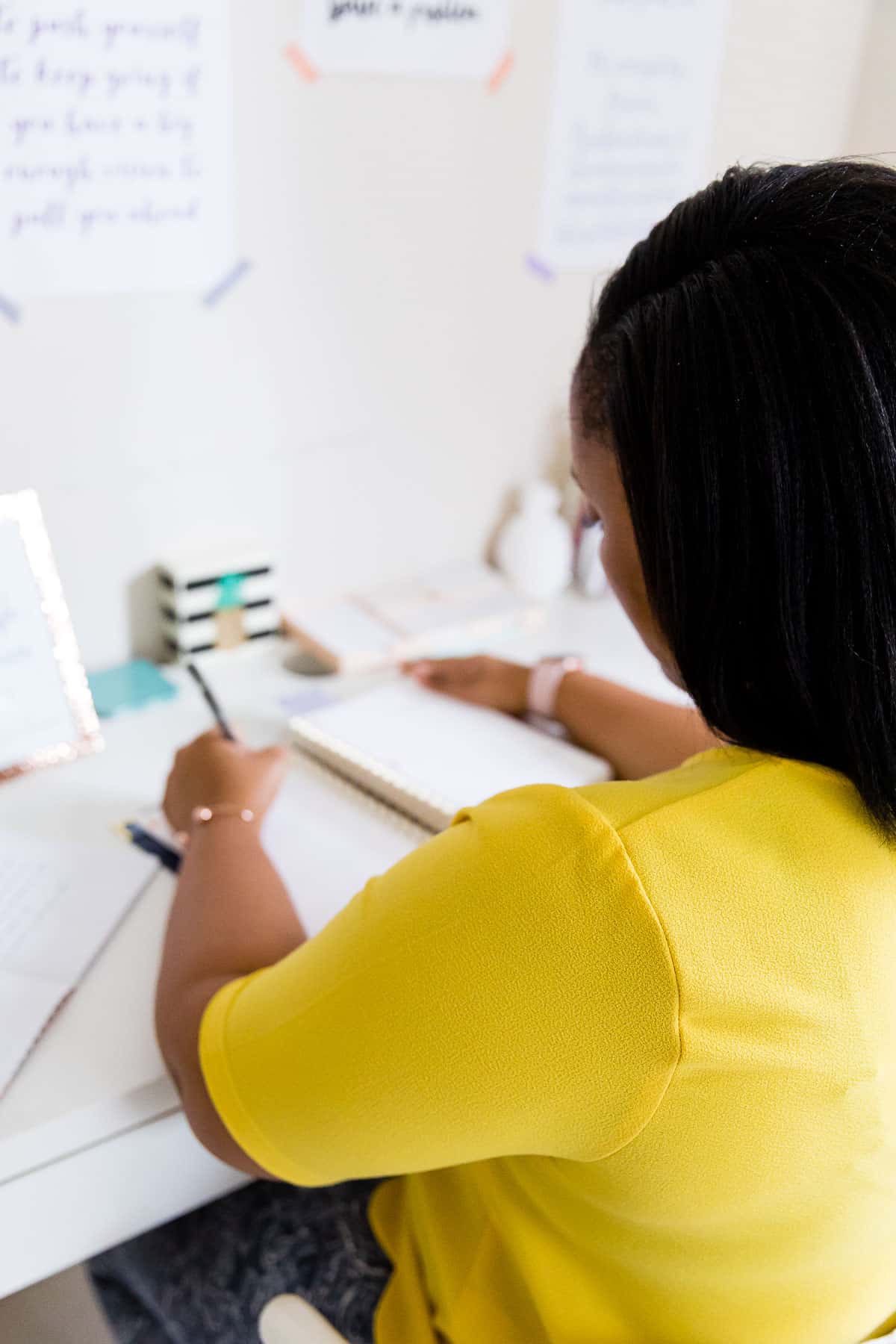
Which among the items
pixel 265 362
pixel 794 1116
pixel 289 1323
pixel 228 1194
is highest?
pixel 265 362

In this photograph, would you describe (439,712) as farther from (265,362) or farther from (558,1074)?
(558,1074)

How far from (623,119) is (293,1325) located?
1282 millimetres

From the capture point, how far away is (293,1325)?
57cm

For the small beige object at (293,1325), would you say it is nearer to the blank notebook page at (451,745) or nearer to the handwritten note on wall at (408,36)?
the blank notebook page at (451,745)

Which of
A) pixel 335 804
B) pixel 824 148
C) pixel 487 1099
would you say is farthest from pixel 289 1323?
pixel 824 148

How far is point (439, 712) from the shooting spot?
1059 mm

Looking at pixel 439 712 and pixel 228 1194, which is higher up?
pixel 439 712

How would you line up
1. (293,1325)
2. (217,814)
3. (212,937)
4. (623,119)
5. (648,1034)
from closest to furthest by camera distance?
(648,1034) < (293,1325) < (212,937) < (217,814) < (623,119)

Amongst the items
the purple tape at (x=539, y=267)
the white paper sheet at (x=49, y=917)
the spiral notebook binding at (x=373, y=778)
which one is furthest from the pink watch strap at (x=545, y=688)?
the purple tape at (x=539, y=267)

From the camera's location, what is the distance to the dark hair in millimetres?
472

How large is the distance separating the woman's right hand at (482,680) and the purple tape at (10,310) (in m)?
0.51

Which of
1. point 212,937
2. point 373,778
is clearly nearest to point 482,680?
point 373,778

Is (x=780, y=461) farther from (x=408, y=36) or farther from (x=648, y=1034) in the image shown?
(x=408, y=36)

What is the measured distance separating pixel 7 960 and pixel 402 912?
38 centimetres
